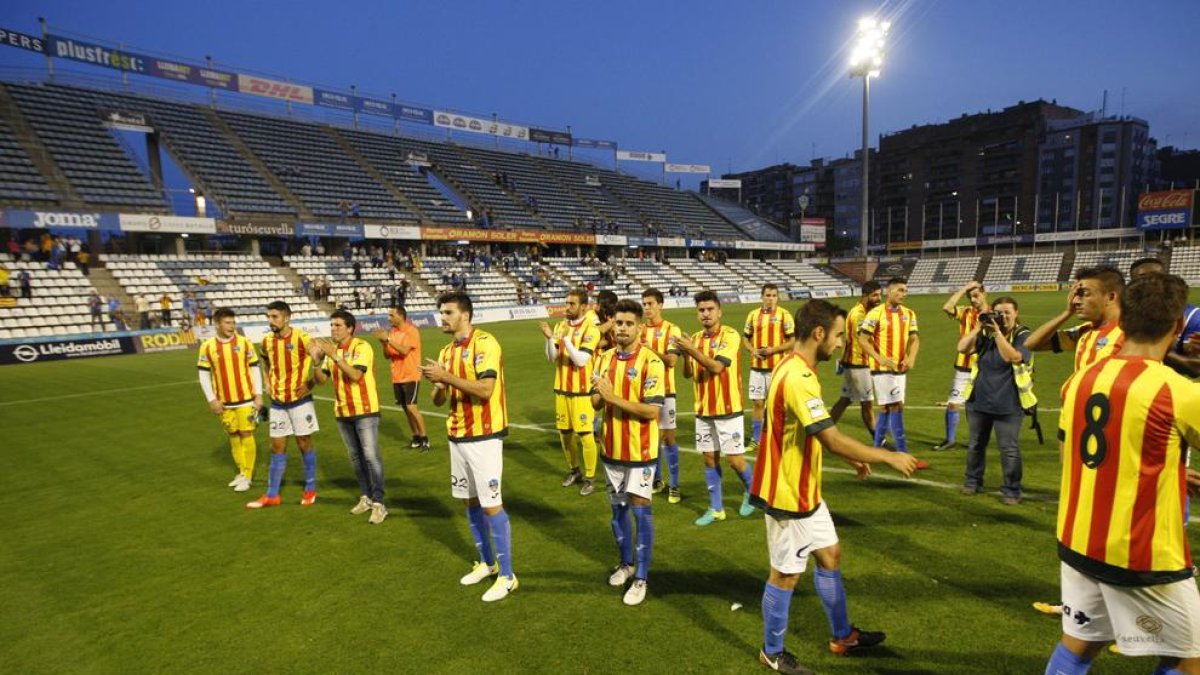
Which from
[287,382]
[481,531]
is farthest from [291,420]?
[481,531]

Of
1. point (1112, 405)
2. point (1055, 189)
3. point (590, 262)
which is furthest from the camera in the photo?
point (1055, 189)

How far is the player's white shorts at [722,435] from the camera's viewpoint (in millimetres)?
6434

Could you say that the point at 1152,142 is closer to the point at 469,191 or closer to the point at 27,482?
the point at 469,191

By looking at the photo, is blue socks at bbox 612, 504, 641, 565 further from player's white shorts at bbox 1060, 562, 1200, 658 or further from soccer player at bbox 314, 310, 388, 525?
soccer player at bbox 314, 310, 388, 525

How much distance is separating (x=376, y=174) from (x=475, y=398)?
47313 millimetres

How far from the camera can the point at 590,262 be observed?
51188mm

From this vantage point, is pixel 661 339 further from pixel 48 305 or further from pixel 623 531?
pixel 48 305

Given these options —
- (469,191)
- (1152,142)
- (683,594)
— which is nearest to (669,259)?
(469,191)

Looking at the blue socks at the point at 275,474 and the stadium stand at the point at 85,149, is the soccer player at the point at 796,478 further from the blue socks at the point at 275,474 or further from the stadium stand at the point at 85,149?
the stadium stand at the point at 85,149

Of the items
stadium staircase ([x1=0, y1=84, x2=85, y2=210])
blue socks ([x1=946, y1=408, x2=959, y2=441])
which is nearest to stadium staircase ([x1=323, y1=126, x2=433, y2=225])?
stadium staircase ([x1=0, y1=84, x2=85, y2=210])

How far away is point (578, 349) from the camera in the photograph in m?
7.78

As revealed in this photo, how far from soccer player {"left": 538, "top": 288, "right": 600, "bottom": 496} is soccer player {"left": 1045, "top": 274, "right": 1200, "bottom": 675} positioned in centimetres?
531

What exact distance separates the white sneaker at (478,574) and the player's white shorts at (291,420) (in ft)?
10.6

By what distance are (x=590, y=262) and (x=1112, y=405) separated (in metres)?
49.1
